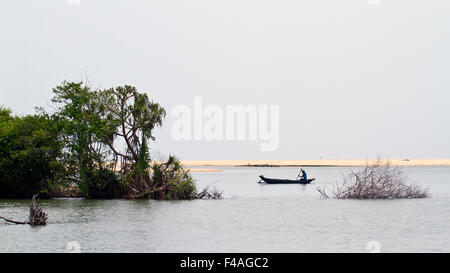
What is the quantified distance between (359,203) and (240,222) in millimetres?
14121

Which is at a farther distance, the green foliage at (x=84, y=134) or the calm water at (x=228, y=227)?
the green foliage at (x=84, y=134)

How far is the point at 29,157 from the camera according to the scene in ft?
159

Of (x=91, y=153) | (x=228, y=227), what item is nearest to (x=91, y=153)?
(x=91, y=153)

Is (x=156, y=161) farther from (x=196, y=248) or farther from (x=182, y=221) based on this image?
(x=196, y=248)

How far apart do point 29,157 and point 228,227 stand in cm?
1981

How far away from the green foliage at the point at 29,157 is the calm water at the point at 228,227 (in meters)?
2.11

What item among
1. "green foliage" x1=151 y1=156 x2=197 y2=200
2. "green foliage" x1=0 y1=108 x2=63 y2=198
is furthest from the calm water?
"green foliage" x1=0 y1=108 x2=63 y2=198

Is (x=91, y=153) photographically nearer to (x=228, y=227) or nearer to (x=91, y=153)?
(x=91, y=153)

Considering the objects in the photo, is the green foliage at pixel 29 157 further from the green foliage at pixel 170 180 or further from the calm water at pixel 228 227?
the green foliage at pixel 170 180

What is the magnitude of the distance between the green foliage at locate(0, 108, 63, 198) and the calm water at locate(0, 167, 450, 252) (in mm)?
2114


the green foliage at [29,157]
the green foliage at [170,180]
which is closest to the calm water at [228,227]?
the green foliage at [170,180]

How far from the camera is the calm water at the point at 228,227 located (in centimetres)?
2873
